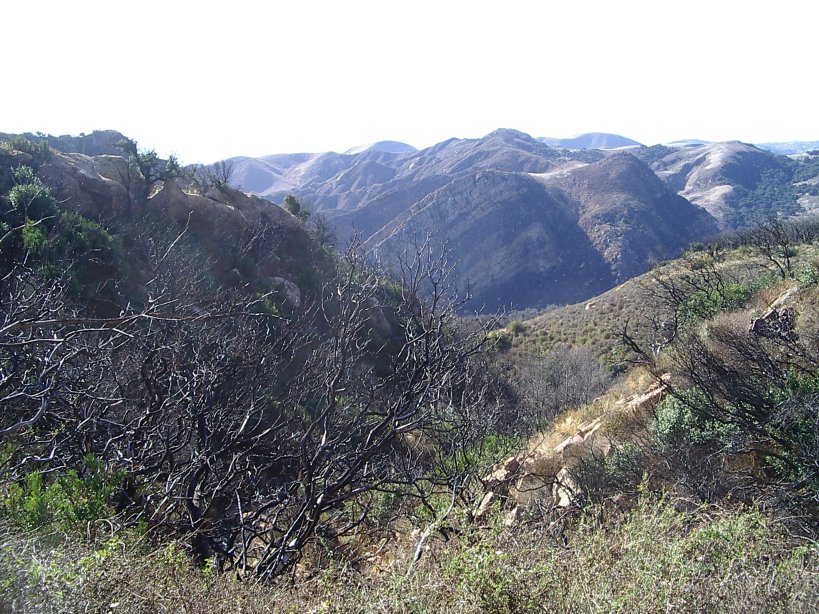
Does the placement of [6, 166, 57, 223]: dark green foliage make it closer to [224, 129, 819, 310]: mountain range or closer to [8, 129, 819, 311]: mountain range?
[8, 129, 819, 311]: mountain range

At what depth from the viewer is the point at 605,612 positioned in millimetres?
1934

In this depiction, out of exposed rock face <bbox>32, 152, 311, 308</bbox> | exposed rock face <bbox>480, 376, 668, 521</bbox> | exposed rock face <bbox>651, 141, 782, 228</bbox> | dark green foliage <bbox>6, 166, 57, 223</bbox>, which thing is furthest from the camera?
exposed rock face <bbox>651, 141, 782, 228</bbox>

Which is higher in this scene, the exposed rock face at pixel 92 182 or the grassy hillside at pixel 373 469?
the exposed rock face at pixel 92 182

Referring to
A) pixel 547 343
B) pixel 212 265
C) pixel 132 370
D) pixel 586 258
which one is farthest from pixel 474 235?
pixel 132 370

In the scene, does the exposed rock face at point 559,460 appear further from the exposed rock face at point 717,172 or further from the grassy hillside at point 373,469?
the exposed rock face at point 717,172

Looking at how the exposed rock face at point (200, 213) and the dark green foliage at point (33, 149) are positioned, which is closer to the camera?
the dark green foliage at point (33, 149)

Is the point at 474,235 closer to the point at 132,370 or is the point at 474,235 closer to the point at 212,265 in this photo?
the point at 212,265

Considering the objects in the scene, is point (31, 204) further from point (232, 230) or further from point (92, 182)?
point (232, 230)

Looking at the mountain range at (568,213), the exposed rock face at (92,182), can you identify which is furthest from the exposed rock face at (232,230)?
the mountain range at (568,213)

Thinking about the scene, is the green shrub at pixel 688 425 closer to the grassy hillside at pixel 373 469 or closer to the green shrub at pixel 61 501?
the grassy hillside at pixel 373 469

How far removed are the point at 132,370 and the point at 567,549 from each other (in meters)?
5.97

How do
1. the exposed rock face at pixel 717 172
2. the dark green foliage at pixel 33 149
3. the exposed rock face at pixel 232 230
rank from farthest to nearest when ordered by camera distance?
the exposed rock face at pixel 717 172 < the exposed rock face at pixel 232 230 < the dark green foliage at pixel 33 149

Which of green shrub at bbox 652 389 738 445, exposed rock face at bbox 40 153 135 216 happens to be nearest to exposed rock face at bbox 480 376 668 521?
green shrub at bbox 652 389 738 445

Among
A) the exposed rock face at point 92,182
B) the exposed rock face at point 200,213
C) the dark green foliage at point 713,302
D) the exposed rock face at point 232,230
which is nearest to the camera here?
the dark green foliage at point 713,302
